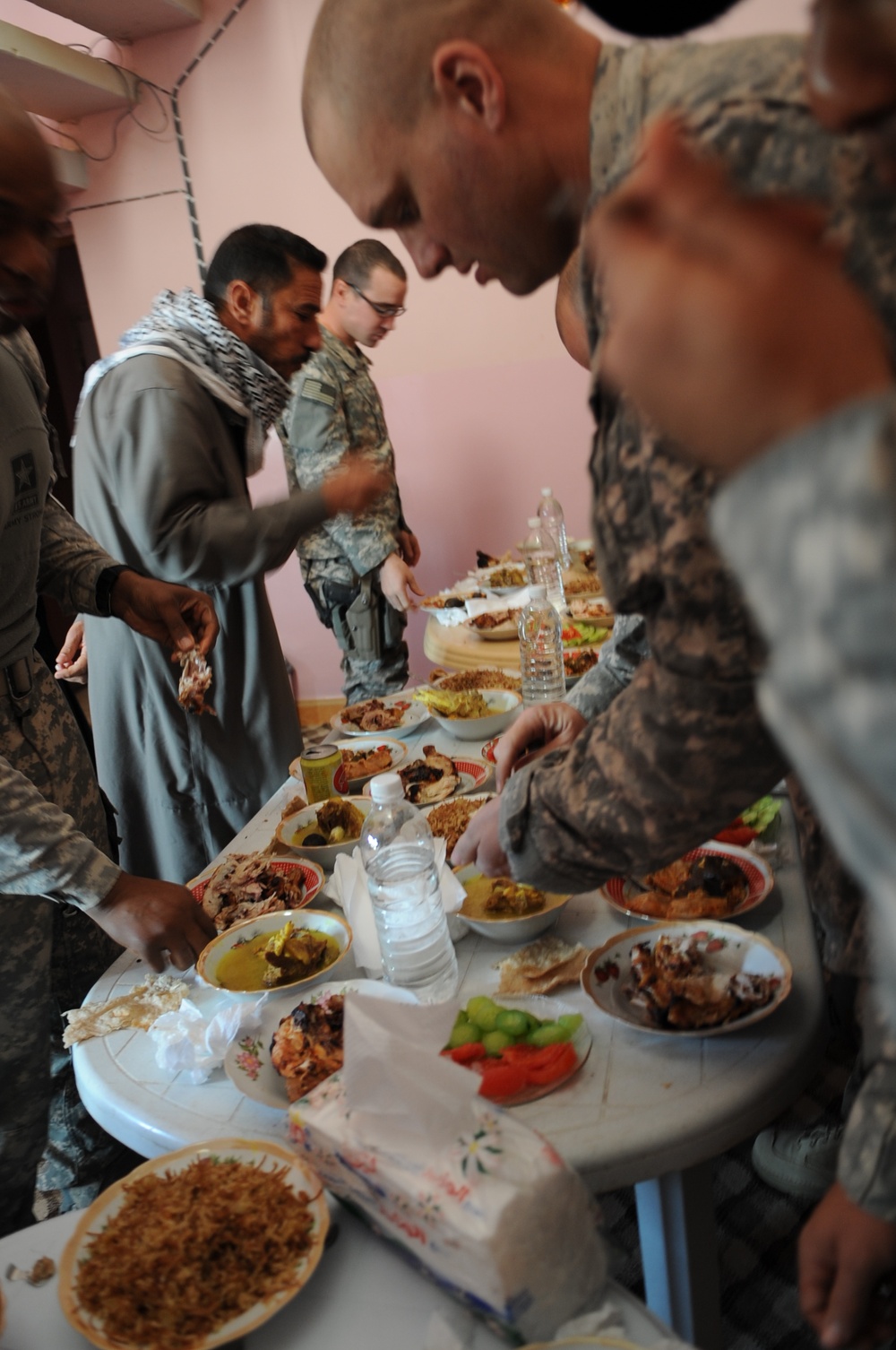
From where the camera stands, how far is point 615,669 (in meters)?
1.52

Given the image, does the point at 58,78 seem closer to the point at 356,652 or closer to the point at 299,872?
the point at 356,652

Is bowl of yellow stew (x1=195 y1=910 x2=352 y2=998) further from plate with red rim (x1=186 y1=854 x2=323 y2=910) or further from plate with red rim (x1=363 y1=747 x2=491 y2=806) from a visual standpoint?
plate with red rim (x1=363 y1=747 x2=491 y2=806)

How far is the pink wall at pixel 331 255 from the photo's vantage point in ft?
15.8

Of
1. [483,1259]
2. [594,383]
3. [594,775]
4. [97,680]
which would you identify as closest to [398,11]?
[594,383]

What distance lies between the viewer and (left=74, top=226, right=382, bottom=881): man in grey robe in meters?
2.34

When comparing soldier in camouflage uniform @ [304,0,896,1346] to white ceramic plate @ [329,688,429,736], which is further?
white ceramic plate @ [329,688,429,736]

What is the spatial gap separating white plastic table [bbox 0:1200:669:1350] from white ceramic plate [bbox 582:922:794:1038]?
1.13 ft

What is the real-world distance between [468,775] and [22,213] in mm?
1258

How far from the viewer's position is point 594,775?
907 millimetres

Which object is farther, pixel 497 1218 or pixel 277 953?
pixel 277 953

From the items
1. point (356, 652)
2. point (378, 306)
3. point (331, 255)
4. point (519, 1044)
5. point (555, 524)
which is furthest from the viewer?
point (331, 255)

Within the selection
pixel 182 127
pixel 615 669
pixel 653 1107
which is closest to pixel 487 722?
pixel 615 669

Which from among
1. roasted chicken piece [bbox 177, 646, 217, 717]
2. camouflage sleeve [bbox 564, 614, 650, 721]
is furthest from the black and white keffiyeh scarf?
camouflage sleeve [bbox 564, 614, 650, 721]

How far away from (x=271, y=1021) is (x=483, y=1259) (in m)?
0.53
